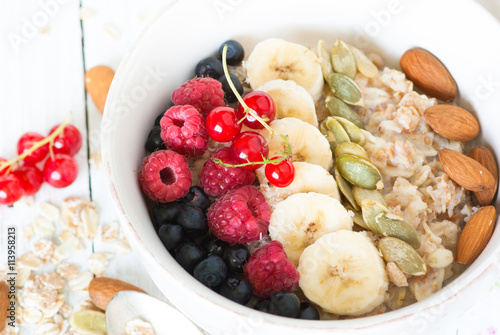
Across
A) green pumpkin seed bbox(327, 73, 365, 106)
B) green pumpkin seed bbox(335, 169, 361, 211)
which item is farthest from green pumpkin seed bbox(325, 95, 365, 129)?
green pumpkin seed bbox(335, 169, 361, 211)

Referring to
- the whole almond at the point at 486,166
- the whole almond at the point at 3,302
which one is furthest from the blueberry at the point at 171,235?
the whole almond at the point at 486,166

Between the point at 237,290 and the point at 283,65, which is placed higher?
the point at 283,65

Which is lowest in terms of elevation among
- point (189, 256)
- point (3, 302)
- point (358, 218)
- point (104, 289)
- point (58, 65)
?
point (3, 302)

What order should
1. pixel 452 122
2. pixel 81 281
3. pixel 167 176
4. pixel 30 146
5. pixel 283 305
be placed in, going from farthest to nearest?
pixel 30 146, pixel 81 281, pixel 452 122, pixel 167 176, pixel 283 305

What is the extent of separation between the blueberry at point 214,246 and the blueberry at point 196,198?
62 mm

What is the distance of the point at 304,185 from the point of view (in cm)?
93

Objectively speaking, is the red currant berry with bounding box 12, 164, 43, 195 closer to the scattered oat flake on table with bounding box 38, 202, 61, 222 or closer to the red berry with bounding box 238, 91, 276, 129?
the scattered oat flake on table with bounding box 38, 202, 61, 222

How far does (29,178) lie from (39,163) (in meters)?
0.07

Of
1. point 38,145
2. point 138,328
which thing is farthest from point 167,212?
point 38,145

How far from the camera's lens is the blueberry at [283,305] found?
808 millimetres

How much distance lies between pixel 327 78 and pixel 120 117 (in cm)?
42

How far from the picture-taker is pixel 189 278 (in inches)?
31.5

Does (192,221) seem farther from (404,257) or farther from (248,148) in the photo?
(404,257)

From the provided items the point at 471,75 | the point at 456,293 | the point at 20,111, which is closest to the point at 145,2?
the point at 20,111
